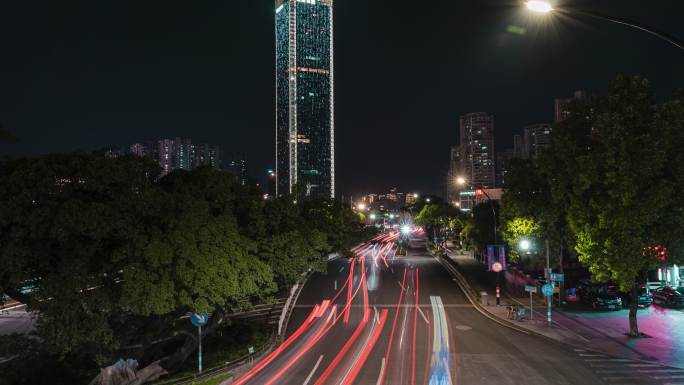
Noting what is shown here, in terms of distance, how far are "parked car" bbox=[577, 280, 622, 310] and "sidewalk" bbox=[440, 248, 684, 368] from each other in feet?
2.12

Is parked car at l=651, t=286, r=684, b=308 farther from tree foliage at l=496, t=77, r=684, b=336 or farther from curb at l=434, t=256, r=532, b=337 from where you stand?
curb at l=434, t=256, r=532, b=337

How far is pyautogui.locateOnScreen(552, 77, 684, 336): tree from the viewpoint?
67.9ft

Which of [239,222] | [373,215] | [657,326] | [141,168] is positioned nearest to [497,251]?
[657,326]

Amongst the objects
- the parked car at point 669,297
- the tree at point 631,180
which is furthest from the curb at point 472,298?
the parked car at point 669,297

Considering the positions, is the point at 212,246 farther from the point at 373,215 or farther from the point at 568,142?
the point at 373,215

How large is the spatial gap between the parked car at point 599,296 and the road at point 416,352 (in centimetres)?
772

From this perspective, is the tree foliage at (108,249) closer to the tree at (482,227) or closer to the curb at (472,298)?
the curb at (472,298)

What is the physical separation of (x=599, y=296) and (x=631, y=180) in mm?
12211

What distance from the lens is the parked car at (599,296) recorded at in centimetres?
2927

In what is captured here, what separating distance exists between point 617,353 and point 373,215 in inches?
5590

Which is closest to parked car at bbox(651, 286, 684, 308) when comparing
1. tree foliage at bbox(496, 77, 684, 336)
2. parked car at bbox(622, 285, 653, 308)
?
parked car at bbox(622, 285, 653, 308)

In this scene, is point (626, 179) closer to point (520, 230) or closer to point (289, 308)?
point (520, 230)

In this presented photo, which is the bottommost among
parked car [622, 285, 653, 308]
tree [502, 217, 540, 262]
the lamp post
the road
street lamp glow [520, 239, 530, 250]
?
the road

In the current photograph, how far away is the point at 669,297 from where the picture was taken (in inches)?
1184
